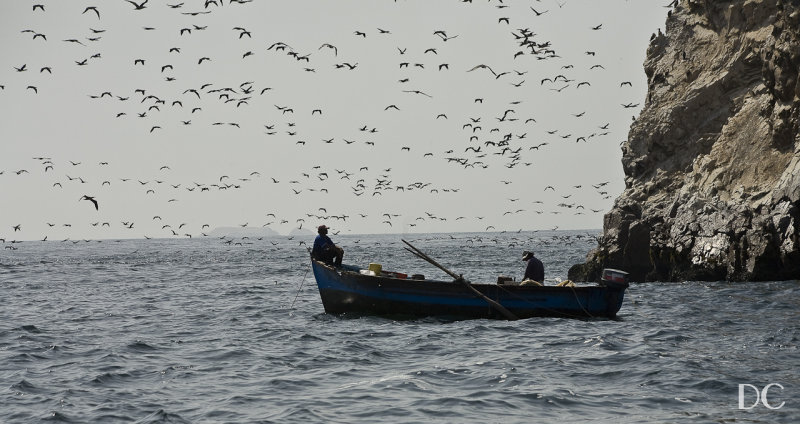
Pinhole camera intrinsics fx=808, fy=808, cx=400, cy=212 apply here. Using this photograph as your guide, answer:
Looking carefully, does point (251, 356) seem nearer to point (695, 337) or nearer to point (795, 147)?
point (695, 337)

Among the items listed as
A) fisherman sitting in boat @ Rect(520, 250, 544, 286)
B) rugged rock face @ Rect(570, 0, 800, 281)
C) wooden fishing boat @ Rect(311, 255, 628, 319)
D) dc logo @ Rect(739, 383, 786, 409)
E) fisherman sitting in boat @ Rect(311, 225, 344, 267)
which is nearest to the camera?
dc logo @ Rect(739, 383, 786, 409)

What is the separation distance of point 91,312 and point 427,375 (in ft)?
57.2

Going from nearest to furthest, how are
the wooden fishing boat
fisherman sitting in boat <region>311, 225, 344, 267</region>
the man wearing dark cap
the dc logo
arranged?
the dc logo
the wooden fishing boat
the man wearing dark cap
fisherman sitting in boat <region>311, 225, 344, 267</region>

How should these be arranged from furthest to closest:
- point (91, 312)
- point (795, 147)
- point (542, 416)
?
point (795, 147), point (91, 312), point (542, 416)

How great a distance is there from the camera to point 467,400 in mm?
13094

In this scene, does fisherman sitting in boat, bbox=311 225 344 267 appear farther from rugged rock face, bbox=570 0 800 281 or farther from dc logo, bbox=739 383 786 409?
rugged rock face, bbox=570 0 800 281

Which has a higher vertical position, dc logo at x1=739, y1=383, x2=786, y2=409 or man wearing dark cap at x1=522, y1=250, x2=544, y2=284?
man wearing dark cap at x1=522, y1=250, x2=544, y2=284

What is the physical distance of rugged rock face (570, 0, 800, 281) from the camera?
31141 mm

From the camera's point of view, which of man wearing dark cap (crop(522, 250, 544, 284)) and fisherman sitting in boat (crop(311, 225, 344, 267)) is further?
fisherman sitting in boat (crop(311, 225, 344, 267))

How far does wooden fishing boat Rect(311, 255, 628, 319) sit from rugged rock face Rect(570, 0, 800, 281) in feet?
34.0

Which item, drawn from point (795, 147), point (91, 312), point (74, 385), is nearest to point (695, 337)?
point (74, 385)

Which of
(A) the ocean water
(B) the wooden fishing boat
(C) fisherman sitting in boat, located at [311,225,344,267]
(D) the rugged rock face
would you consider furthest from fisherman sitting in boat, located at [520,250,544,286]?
(D) the rugged rock face

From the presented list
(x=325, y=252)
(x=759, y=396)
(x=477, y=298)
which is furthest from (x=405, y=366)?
(x=325, y=252)

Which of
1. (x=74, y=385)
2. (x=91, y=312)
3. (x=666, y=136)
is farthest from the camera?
(x=666, y=136)
